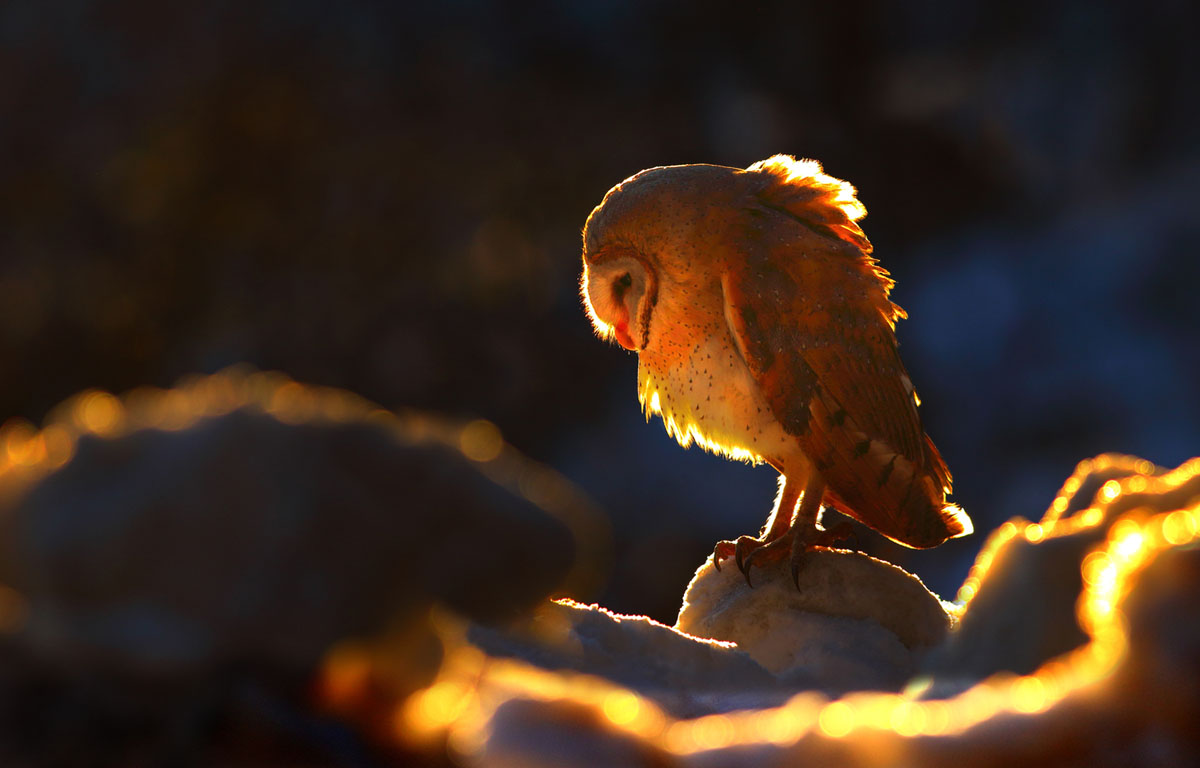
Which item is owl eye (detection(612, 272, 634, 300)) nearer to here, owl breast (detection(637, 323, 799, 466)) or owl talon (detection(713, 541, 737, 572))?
owl breast (detection(637, 323, 799, 466))

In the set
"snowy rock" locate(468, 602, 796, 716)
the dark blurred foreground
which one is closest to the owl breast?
"snowy rock" locate(468, 602, 796, 716)

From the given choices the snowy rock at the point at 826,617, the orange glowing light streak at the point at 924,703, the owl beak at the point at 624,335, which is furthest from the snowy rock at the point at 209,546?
the owl beak at the point at 624,335

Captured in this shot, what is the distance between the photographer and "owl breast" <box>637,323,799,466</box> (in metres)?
0.80

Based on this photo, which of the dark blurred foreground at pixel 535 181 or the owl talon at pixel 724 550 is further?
the dark blurred foreground at pixel 535 181

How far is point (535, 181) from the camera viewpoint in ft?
12.4

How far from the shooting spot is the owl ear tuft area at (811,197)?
83 cm

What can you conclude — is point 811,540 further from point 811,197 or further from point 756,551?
point 811,197

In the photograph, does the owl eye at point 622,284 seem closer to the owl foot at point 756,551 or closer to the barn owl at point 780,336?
the barn owl at point 780,336

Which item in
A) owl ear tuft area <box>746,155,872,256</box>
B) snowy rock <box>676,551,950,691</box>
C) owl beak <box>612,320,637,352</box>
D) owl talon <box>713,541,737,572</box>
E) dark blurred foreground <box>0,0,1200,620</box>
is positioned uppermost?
dark blurred foreground <box>0,0,1200,620</box>

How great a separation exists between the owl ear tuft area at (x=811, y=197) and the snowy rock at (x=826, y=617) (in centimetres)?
26

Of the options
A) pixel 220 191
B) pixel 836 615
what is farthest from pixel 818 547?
pixel 220 191

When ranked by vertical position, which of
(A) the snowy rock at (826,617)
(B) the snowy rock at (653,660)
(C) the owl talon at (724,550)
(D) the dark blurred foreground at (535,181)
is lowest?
(B) the snowy rock at (653,660)

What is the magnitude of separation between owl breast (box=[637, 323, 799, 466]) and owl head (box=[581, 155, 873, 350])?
1.2 inches

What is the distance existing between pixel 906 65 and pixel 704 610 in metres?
3.30
